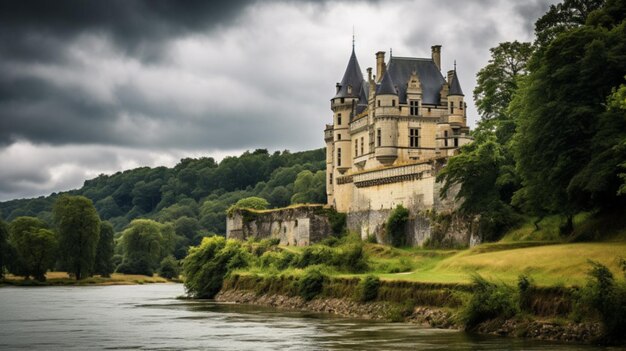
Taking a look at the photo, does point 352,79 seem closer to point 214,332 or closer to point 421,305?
point 421,305

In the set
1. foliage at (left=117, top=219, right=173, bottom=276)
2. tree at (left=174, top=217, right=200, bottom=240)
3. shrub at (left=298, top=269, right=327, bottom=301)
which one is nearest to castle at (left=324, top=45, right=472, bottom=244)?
shrub at (left=298, top=269, right=327, bottom=301)

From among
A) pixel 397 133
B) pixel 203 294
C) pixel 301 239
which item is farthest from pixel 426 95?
pixel 203 294

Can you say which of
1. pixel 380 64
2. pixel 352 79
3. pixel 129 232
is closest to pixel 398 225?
pixel 380 64

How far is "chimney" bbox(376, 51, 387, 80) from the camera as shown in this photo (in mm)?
82438

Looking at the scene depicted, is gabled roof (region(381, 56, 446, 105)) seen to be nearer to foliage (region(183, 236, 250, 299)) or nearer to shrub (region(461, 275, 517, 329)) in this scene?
foliage (region(183, 236, 250, 299))

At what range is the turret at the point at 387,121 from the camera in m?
79.1

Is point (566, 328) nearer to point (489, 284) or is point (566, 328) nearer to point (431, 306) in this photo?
point (489, 284)

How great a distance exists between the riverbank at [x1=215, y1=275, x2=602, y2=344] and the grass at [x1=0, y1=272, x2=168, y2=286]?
4567 cm

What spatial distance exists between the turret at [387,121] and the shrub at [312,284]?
26.1 m

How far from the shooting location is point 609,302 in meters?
31.6

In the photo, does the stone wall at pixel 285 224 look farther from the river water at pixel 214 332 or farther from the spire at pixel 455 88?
the river water at pixel 214 332

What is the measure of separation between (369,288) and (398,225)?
2282 centimetres

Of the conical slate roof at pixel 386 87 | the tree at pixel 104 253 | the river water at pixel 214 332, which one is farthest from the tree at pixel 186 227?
the river water at pixel 214 332

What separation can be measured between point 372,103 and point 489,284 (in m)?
44.2
